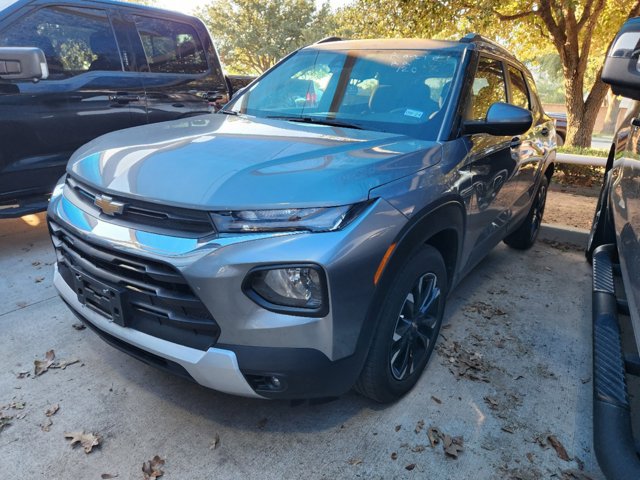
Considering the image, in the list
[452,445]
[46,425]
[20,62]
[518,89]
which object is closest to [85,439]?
[46,425]

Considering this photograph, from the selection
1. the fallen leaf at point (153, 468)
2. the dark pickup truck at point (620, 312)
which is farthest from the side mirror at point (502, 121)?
the fallen leaf at point (153, 468)

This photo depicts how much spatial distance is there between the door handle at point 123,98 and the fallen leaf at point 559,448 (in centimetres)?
453

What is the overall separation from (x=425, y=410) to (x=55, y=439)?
71.2 inches

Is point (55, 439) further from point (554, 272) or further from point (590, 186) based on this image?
point (590, 186)

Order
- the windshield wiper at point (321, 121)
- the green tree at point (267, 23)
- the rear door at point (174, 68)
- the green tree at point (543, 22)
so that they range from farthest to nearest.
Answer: the green tree at point (267, 23)
the green tree at point (543, 22)
the rear door at point (174, 68)
the windshield wiper at point (321, 121)

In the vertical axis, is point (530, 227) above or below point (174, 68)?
below

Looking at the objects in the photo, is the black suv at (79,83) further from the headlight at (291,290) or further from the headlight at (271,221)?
the headlight at (291,290)

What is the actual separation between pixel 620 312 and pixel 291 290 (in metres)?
2.09

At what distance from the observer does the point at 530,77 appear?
14.4 feet

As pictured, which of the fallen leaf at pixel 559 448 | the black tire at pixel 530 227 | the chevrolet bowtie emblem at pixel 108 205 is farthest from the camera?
the black tire at pixel 530 227

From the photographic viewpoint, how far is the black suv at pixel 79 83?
384 cm

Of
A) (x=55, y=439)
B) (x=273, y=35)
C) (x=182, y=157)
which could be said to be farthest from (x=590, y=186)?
(x=273, y=35)

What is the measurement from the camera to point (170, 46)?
511cm

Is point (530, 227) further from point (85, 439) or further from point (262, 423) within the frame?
point (85, 439)
